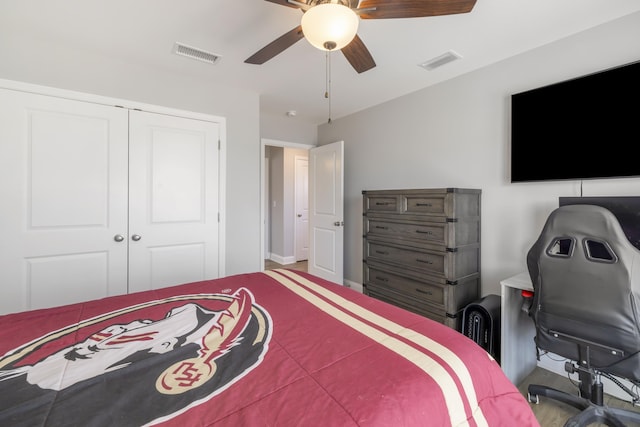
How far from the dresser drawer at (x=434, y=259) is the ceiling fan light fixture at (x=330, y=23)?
1.79 m

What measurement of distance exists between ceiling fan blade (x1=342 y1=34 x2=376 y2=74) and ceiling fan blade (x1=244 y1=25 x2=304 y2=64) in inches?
11.5

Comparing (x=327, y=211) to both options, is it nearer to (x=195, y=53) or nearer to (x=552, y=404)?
(x=195, y=53)

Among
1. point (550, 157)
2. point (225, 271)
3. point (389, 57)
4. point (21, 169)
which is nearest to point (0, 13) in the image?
point (21, 169)

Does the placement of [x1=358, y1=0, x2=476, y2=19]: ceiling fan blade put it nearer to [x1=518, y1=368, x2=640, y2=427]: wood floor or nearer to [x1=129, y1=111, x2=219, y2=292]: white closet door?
[x1=129, y1=111, x2=219, y2=292]: white closet door

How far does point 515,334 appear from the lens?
210cm

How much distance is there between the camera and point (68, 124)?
90.3 inches

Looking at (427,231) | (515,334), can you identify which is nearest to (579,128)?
(427,231)

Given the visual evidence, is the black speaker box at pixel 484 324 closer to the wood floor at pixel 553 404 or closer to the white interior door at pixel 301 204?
the wood floor at pixel 553 404

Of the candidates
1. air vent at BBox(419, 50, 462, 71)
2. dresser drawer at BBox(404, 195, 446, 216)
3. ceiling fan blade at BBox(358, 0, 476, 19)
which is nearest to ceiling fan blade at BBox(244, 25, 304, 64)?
ceiling fan blade at BBox(358, 0, 476, 19)

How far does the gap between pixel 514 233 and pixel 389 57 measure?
1.79 meters

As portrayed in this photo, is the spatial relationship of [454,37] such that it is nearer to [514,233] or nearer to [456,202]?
[456,202]

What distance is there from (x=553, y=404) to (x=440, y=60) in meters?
2.64

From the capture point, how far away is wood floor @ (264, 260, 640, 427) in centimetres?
172

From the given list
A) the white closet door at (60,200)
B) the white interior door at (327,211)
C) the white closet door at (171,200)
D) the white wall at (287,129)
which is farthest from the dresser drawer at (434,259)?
the white closet door at (60,200)
